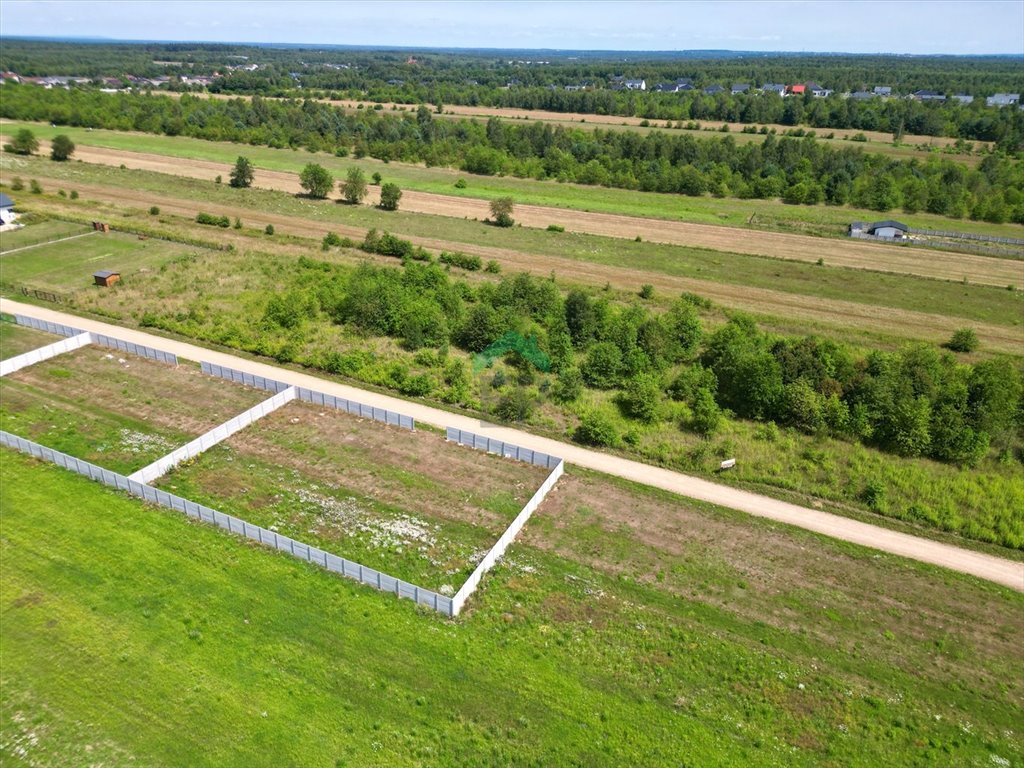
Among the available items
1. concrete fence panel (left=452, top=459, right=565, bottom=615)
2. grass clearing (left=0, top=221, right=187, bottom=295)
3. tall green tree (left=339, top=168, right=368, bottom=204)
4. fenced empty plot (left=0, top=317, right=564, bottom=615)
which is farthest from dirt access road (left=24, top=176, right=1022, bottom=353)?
concrete fence panel (left=452, top=459, right=565, bottom=615)

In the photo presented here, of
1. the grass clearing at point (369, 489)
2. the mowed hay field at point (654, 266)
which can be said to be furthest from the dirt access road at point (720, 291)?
the grass clearing at point (369, 489)

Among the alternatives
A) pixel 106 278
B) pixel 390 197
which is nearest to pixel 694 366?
pixel 106 278

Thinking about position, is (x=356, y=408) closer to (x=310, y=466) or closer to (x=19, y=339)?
(x=310, y=466)

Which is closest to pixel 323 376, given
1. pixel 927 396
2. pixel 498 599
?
pixel 498 599

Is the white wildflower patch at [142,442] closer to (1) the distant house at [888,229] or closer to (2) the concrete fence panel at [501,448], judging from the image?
(2) the concrete fence panel at [501,448]

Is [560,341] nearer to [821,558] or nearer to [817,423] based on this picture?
[817,423]
